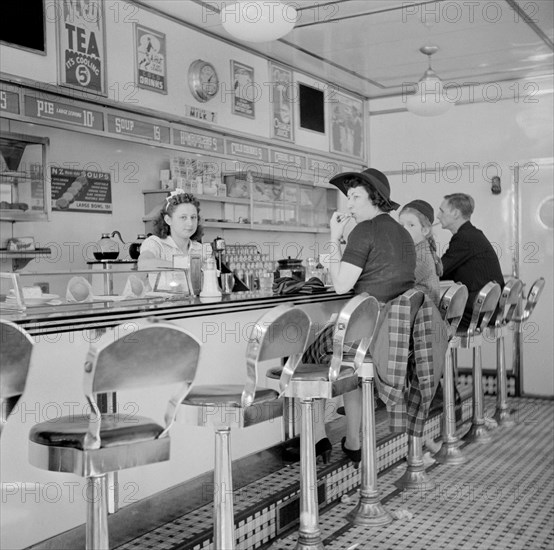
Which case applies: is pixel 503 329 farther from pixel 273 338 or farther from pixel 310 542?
pixel 273 338

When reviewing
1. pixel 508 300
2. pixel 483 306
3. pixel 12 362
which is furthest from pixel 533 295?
pixel 12 362

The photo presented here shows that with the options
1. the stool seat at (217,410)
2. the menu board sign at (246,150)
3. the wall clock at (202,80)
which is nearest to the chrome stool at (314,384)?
the stool seat at (217,410)

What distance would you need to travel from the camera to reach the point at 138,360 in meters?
1.82

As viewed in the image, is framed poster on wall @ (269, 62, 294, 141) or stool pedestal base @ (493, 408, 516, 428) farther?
framed poster on wall @ (269, 62, 294, 141)

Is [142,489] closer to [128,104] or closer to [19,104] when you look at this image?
[19,104]

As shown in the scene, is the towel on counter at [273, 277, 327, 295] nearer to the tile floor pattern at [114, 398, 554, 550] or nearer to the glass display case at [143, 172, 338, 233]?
the tile floor pattern at [114, 398, 554, 550]

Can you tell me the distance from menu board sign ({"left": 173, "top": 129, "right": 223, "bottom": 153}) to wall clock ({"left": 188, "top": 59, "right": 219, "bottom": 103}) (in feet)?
0.98

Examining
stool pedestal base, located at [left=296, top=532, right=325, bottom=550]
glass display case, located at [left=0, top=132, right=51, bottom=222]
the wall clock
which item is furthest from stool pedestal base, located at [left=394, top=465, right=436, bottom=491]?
the wall clock

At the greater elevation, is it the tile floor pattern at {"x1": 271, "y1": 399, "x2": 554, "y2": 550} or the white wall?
the white wall

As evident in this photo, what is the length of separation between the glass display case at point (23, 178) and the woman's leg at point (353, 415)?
2264 millimetres

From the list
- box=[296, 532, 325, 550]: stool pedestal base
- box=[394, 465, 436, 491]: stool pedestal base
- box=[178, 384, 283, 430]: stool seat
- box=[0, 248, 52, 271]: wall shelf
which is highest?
box=[0, 248, 52, 271]: wall shelf

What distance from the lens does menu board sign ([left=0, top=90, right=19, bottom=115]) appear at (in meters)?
4.34

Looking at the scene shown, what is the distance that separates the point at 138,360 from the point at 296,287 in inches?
84.4

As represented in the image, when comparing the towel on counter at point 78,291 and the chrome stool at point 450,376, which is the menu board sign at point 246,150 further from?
the towel on counter at point 78,291
